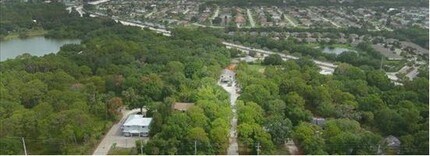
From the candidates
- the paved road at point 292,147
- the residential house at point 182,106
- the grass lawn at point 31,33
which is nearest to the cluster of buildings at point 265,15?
the grass lawn at point 31,33

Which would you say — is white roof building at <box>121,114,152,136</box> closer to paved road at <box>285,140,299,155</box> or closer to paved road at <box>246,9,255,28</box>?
paved road at <box>285,140,299,155</box>

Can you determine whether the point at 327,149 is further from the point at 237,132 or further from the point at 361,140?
the point at 237,132

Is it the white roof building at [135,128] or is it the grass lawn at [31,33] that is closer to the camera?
the white roof building at [135,128]

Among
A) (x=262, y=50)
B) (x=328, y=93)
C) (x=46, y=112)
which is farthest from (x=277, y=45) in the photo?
(x=46, y=112)

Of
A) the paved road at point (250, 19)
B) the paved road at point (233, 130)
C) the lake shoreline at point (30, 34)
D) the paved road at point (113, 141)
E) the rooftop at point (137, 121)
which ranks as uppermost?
the rooftop at point (137, 121)

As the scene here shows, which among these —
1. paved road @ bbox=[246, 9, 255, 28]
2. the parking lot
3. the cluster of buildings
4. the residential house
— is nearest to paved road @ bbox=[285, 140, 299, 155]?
the residential house

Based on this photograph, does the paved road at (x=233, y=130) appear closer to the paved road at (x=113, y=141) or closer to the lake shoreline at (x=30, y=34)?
the paved road at (x=113, y=141)

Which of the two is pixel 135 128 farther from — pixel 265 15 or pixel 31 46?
pixel 265 15

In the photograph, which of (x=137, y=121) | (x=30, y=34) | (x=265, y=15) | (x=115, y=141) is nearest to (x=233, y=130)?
(x=137, y=121)
